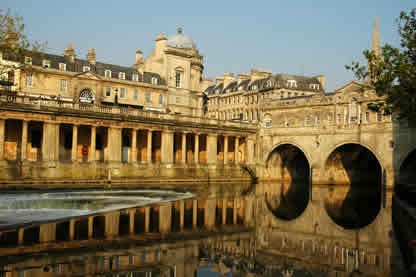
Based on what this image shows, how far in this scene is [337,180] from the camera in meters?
55.1

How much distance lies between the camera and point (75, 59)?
192ft

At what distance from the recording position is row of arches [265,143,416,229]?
106ft

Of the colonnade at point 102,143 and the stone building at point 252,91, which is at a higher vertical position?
the stone building at point 252,91

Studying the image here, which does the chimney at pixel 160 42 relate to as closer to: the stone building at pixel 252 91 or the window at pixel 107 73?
the window at pixel 107 73

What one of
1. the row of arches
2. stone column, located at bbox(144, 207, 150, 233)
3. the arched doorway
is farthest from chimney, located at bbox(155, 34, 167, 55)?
stone column, located at bbox(144, 207, 150, 233)

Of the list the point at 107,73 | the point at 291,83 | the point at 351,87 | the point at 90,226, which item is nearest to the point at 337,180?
the point at 351,87

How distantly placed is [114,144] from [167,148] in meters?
7.19

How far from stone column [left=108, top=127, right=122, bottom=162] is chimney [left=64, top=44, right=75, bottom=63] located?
17.9m

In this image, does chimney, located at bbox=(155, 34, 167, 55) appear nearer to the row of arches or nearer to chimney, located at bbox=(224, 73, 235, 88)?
the row of arches

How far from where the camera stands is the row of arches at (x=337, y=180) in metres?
32.3

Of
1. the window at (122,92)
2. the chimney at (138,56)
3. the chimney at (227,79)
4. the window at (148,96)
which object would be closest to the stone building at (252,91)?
the chimney at (227,79)

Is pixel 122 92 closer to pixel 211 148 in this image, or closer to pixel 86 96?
pixel 86 96

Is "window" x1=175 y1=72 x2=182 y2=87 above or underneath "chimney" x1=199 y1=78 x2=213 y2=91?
underneath

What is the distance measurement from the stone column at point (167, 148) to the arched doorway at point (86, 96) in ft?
45.6
